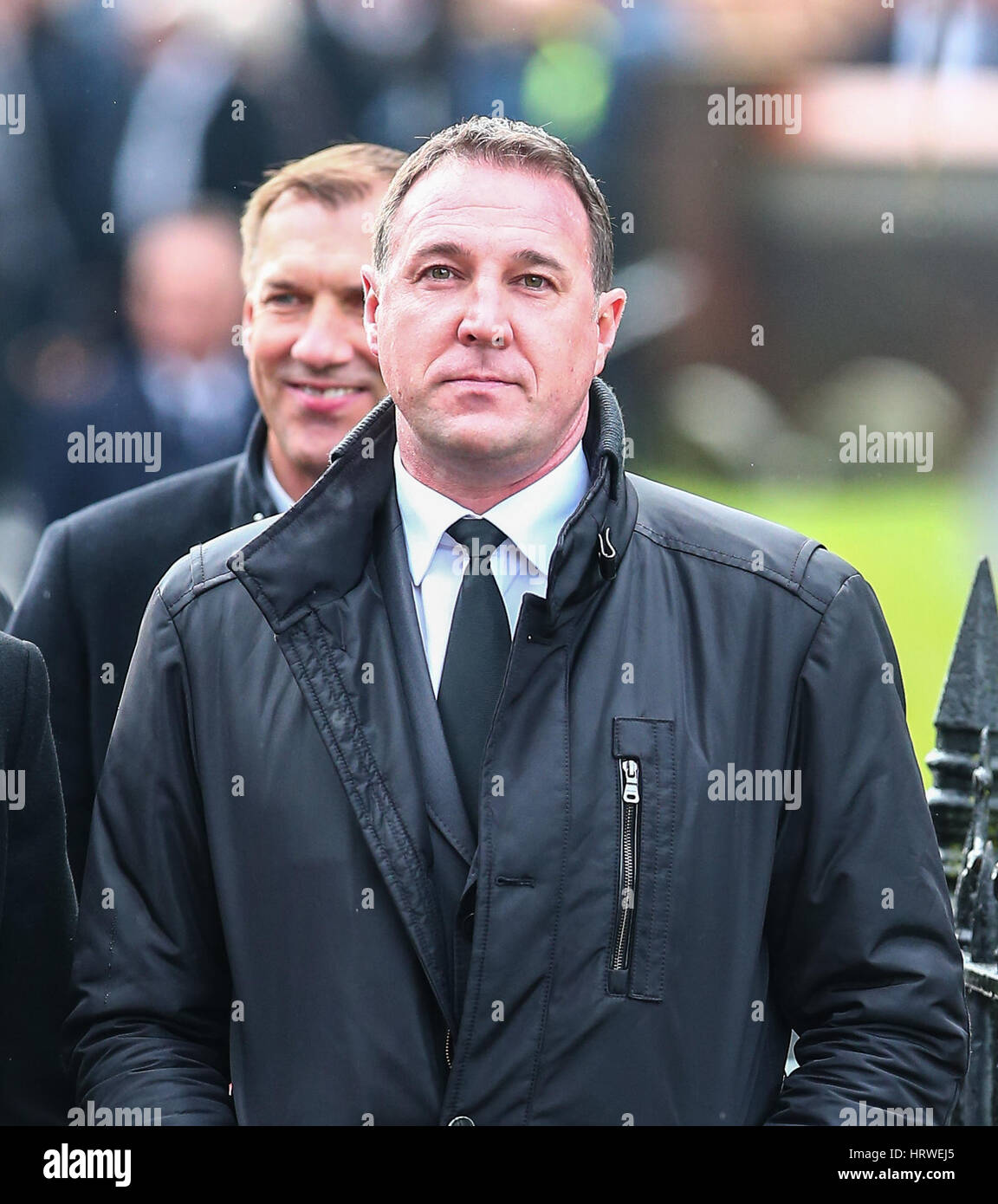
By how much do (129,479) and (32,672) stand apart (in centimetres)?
100

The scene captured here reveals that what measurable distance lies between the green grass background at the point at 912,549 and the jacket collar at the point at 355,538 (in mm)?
967

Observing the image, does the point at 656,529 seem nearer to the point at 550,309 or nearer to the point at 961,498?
the point at 550,309

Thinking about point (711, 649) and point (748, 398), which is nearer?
point (711, 649)

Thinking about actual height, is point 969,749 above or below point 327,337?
below

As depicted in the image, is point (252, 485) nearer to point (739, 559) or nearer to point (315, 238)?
point (315, 238)

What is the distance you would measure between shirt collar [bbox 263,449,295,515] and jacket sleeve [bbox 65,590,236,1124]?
843mm

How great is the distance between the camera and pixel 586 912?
→ 1.95 metres

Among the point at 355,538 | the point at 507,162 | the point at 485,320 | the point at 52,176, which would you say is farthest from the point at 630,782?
the point at 52,176

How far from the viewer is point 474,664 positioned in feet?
6.72

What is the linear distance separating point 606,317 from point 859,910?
36.0 inches

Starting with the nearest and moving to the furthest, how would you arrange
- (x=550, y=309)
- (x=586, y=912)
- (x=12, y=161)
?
(x=586, y=912) < (x=550, y=309) < (x=12, y=161)

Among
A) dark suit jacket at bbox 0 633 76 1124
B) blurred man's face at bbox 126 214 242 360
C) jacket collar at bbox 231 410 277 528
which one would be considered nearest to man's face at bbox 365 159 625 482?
dark suit jacket at bbox 0 633 76 1124

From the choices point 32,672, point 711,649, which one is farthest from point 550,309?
point 32,672

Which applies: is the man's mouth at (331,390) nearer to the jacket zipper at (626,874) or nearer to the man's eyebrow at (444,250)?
the man's eyebrow at (444,250)
